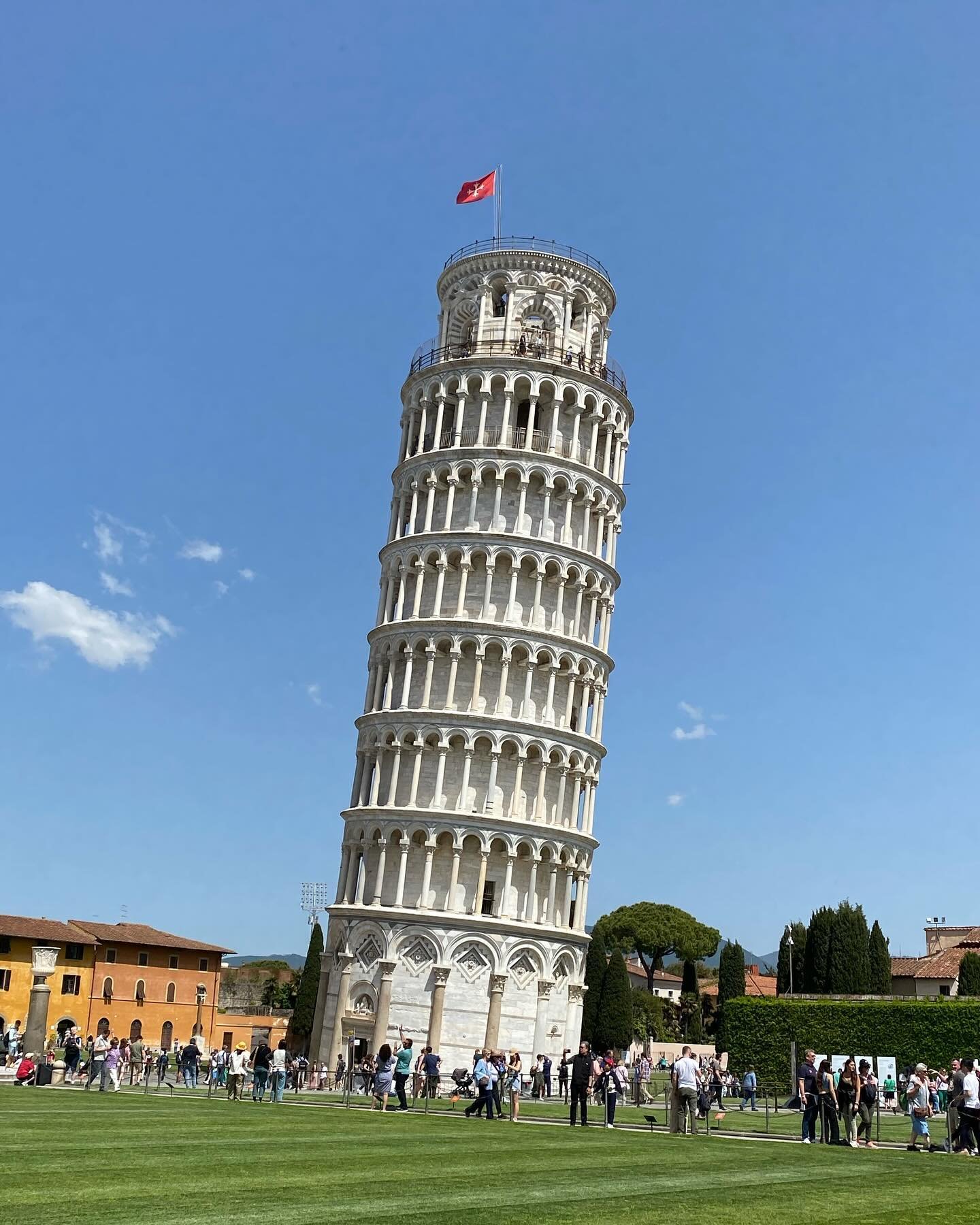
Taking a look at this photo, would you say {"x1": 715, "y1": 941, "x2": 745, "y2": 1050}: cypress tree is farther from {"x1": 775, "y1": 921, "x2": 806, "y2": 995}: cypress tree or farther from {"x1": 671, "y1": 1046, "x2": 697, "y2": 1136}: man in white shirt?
{"x1": 671, "y1": 1046, "x2": 697, "y2": 1136}: man in white shirt

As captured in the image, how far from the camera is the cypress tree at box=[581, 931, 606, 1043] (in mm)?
85812

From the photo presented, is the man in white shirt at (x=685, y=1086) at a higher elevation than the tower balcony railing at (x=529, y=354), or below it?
below

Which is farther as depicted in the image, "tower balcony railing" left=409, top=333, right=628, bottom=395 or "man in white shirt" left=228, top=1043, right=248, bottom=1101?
"tower balcony railing" left=409, top=333, right=628, bottom=395

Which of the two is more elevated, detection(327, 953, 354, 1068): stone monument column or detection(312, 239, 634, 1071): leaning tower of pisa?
detection(312, 239, 634, 1071): leaning tower of pisa

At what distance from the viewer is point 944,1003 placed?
64.9m

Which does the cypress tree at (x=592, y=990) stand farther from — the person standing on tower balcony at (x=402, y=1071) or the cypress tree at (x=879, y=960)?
the person standing on tower balcony at (x=402, y=1071)

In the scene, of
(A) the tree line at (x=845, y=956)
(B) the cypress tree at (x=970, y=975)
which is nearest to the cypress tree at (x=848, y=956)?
(A) the tree line at (x=845, y=956)

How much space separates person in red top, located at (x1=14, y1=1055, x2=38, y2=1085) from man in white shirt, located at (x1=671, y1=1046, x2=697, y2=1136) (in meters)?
19.6

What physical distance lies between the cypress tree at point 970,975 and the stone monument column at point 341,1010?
120 feet

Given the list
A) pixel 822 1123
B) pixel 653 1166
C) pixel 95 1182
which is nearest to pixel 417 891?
pixel 822 1123

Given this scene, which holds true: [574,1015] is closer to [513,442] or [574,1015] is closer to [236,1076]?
[236,1076]

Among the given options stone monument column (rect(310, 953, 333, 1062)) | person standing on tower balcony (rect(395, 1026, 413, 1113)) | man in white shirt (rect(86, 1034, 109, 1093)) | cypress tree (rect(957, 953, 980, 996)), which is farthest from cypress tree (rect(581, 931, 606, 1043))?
man in white shirt (rect(86, 1034, 109, 1093))

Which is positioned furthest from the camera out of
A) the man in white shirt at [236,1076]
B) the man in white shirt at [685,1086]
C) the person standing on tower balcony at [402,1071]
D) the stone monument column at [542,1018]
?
the stone monument column at [542,1018]

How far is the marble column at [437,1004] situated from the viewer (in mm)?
55438
